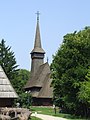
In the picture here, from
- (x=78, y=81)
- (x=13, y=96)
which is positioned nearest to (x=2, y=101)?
(x=13, y=96)

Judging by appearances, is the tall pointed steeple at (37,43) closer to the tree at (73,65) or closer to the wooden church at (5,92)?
Result: the tree at (73,65)

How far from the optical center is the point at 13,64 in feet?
201

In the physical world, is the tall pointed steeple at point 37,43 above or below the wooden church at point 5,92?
above

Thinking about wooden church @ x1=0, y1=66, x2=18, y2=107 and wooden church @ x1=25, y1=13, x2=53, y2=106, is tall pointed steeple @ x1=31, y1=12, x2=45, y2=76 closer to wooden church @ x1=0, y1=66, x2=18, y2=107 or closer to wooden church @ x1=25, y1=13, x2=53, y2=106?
wooden church @ x1=25, y1=13, x2=53, y2=106

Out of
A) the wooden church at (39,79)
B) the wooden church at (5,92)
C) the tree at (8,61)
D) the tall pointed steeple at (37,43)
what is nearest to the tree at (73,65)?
the tree at (8,61)

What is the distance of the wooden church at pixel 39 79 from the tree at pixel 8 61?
13270 mm

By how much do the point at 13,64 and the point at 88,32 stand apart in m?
16.0

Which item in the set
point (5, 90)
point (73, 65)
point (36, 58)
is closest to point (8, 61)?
point (73, 65)

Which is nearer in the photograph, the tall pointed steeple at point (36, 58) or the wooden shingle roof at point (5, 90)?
the wooden shingle roof at point (5, 90)

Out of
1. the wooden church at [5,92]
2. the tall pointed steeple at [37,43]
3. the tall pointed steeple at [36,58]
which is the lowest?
the wooden church at [5,92]

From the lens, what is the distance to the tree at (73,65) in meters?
48.8

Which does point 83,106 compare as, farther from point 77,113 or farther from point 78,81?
point 78,81

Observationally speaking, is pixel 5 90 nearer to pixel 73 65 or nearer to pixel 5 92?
pixel 5 92

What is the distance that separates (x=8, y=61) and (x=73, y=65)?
585 inches
